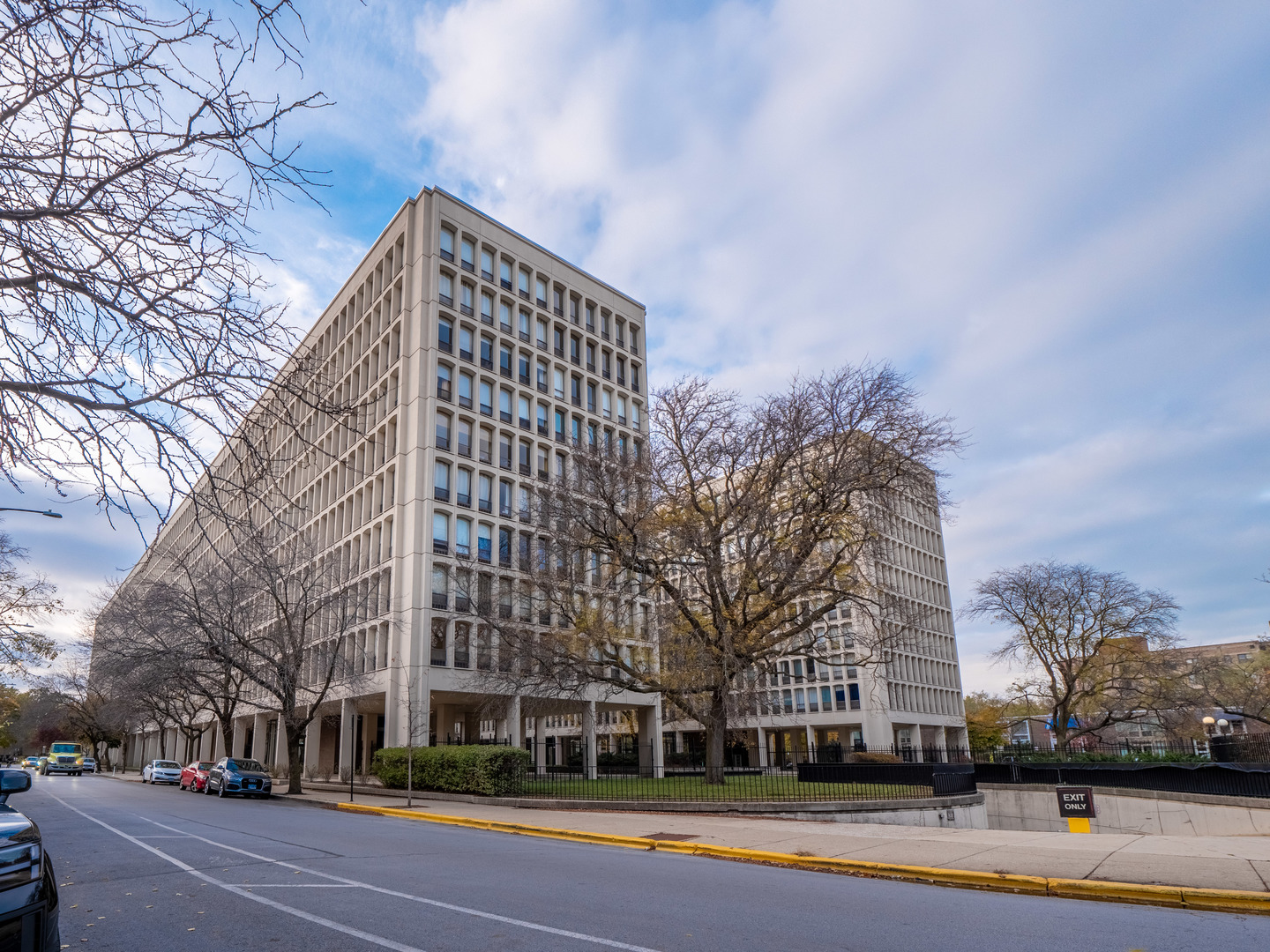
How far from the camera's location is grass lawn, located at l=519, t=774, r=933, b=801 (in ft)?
68.3

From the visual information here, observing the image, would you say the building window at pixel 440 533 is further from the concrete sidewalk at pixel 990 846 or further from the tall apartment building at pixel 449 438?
the concrete sidewalk at pixel 990 846

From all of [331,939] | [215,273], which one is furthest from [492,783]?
[215,273]

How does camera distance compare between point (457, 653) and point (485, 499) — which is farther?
point (485, 499)

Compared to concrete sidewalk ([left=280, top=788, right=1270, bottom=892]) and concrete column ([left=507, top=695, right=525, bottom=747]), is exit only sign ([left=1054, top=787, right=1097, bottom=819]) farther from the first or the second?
concrete column ([left=507, top=695, right=525, bottom=747])

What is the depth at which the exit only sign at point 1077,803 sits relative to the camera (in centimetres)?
1366

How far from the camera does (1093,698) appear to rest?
47719mm

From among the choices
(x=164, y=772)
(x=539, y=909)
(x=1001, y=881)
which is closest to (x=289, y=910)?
(x=539, y=909)

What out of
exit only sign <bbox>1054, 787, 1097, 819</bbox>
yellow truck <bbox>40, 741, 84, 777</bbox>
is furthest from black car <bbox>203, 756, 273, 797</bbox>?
yellow truck <bbox>40, 741, 84, 777</bbox>

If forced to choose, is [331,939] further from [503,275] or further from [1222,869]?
[503,275]

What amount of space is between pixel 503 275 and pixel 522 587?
25.5m

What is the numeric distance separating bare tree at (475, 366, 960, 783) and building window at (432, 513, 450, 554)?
47.8ft

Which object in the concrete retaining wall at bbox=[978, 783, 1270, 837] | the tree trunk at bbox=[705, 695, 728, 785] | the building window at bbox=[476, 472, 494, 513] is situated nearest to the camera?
the concrete retaining wall at bbox=[978, 783, 1270, 837]

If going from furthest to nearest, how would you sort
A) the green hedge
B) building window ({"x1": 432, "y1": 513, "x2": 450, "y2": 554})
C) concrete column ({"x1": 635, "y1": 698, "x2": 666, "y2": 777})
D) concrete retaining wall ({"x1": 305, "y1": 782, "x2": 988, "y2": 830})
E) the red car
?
concrete column ({"x1": 635, "y1": 698, "x2": 666, "y2": 777})
building window ({"x1": 432, "y1": 513, "x2": 450, "y2": 554})
the red car
the green hedge
concrete retaining wall ({"x1": 305, "y1": 782, "x2": 988, "y2": 830})

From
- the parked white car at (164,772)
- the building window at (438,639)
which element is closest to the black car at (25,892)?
the building window at (438,639)
